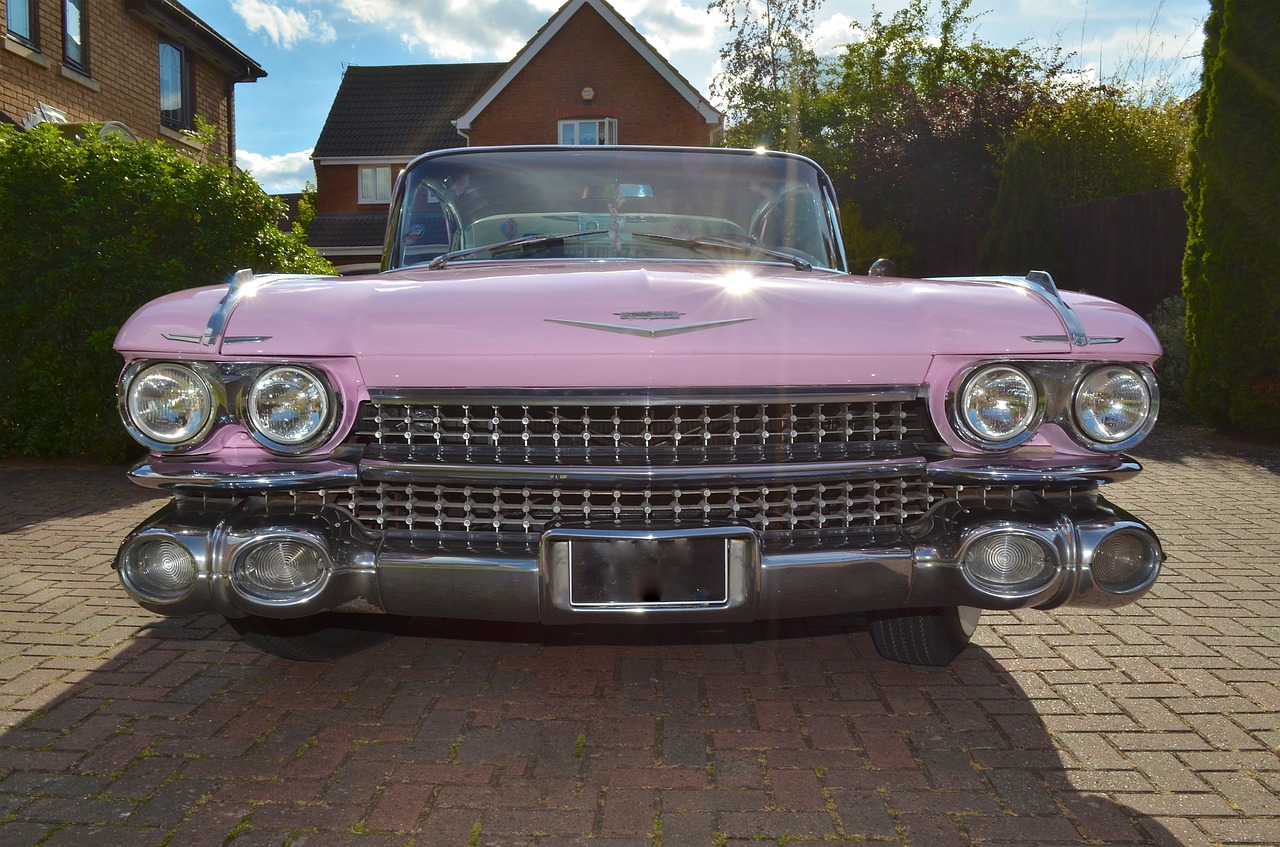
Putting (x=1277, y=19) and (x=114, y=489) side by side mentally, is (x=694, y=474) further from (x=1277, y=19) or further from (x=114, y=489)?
(x=1277, y=19)

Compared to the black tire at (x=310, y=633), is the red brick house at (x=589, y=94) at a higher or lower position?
higher

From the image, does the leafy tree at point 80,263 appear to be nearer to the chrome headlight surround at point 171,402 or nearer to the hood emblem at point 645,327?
the chrome headlight surround at point 171,402

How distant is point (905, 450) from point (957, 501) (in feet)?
0.60

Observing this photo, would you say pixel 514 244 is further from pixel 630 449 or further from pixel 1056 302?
pixel 1056 302

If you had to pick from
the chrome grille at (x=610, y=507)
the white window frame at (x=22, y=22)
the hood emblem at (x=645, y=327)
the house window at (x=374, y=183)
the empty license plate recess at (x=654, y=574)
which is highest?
the house window at (x=374, y=183)

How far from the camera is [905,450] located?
2762 millimetres

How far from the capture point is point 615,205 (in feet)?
13.2

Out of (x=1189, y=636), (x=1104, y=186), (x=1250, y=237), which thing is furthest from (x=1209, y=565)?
(x=1104, y=186)

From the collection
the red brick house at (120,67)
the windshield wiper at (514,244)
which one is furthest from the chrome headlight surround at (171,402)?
the red brick house at (120,67)

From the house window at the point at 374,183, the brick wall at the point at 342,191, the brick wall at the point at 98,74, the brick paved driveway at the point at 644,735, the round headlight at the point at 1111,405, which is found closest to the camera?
the brick paved driveway at the point at 644,735

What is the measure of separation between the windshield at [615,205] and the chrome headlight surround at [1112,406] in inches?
49.5

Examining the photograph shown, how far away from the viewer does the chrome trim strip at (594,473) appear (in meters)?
2.60

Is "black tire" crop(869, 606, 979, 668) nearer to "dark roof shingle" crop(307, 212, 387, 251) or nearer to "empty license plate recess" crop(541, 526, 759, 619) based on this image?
"empty license plate recess" crop(541, 526, 759, 619)

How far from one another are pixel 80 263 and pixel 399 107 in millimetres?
23539
